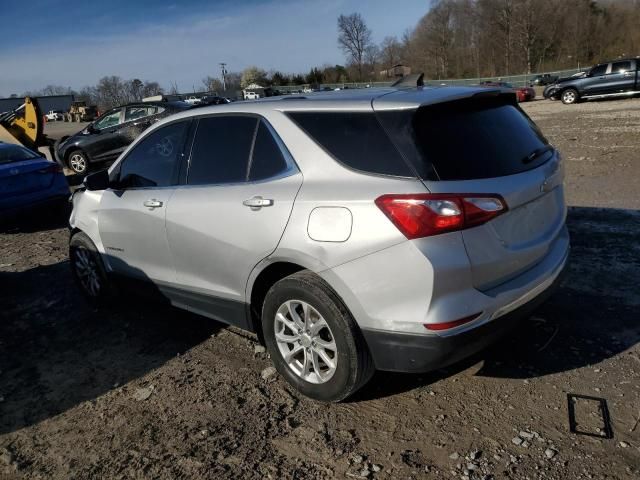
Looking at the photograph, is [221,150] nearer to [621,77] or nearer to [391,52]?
[621,77]

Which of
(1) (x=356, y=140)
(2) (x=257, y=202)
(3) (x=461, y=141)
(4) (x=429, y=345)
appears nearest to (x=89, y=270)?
(2) (x=257, y=202)

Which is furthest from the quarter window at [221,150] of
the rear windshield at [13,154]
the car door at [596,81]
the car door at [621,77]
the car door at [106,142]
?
the car door at [596,81]

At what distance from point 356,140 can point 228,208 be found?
976 mm

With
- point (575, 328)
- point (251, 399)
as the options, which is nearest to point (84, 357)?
point (251, 399)

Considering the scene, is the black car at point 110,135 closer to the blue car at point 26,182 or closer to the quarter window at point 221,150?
the blue car at point 26,182

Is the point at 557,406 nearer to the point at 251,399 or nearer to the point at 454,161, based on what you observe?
the point at 454,161

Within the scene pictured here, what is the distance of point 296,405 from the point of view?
3.21 m

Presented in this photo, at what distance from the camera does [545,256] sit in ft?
10.1

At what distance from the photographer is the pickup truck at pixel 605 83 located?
2278cm

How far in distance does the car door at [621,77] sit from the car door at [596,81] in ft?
0.74

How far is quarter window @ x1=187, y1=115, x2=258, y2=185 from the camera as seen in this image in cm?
344

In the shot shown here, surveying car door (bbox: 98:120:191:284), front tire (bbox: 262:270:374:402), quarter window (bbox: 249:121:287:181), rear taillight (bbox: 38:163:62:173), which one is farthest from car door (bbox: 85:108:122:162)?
front tire (bbox: 262:270:374:402)

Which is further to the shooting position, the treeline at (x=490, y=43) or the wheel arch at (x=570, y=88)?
the treeline at (x=490, y=43)

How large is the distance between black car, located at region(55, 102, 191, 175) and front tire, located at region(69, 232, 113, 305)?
8.81 m
